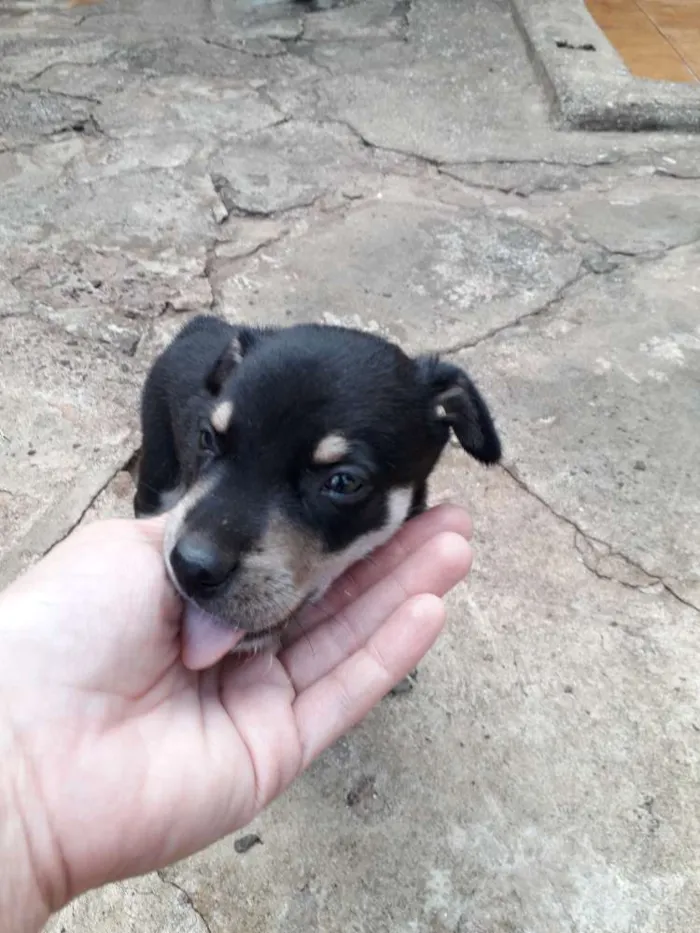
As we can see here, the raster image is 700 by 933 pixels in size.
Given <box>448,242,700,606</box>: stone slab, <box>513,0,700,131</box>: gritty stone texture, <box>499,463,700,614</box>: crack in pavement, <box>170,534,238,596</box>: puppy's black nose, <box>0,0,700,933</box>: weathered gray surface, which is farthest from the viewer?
<box>513,0,700,131</box>: gritty stone texture

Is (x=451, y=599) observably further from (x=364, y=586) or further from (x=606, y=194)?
(x=606, y=194)

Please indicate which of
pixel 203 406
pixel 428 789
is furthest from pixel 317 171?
pixel 428 789

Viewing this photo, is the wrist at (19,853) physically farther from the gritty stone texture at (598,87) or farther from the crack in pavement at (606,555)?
the gritty stone texture at (598,87)

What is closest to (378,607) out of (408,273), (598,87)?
(408,273)

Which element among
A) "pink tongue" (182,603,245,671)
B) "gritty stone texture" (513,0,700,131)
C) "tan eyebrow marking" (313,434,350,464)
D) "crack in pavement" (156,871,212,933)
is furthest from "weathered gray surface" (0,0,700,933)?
"tan eyebrow marking" (313,434,350,464)

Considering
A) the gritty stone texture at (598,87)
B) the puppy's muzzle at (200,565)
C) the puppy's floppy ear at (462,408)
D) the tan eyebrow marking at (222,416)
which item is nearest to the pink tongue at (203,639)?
the puppy's muzzle at (200,565)

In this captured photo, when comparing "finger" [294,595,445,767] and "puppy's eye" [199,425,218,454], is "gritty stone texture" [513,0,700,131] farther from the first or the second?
"finger" [294,595,445,767]
